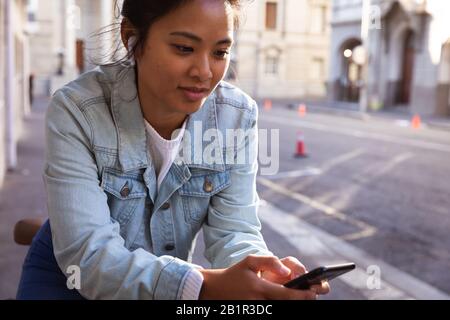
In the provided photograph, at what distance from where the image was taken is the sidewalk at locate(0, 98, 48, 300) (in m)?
3.89

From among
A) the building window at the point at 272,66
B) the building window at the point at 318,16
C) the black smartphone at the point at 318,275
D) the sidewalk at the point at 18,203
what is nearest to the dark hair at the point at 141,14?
the black smartphone at the point at 318,275

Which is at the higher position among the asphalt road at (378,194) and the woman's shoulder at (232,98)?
the woman's shoulder at (232,98)

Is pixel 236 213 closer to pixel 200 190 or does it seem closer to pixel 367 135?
pixel 200 190

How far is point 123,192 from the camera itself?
5.35 feet

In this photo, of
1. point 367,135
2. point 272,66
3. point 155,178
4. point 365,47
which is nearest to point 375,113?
point 365,47

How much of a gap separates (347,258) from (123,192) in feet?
10.6

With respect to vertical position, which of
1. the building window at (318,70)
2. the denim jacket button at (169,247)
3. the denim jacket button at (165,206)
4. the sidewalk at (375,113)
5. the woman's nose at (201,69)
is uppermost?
the building window at (318,70)

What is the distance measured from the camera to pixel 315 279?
4.01 feet

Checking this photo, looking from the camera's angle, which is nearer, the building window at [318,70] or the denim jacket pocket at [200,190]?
the denim jacket pocket at [200,190]

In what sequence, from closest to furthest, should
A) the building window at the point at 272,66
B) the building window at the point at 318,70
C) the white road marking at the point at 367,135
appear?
the white road marking at the point at 367,135 → the building window at the point at 272,66 → the building window at the point at 318,70

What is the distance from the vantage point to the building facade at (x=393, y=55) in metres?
20.9

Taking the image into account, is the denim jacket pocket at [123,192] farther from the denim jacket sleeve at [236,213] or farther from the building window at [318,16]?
the building window at [318,16]

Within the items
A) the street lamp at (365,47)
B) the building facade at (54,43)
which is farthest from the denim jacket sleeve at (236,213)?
the building facade at (54,43)

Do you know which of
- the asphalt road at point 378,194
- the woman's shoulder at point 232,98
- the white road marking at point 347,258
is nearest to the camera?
the woman's shoulder at point 232,98
